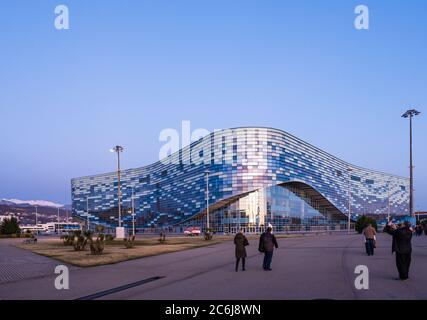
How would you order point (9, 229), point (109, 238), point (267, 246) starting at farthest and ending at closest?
1. point (9, 229)
2. point (109, 238)
3. point (267, 246)

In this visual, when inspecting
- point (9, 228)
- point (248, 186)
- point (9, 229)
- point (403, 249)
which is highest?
point (403, 249)

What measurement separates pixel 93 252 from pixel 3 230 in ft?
198

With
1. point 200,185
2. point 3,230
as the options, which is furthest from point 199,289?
point 200,185

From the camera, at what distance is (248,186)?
101125 mm

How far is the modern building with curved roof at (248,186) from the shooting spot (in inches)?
4003

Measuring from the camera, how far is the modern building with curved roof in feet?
334

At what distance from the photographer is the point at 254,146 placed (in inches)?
4087

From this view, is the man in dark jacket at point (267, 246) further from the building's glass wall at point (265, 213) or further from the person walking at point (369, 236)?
the building's glass wall at point (265, 213)

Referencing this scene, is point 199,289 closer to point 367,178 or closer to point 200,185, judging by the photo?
point 200,185

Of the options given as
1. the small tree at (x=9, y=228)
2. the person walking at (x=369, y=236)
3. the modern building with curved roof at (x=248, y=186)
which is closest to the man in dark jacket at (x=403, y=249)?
the person walking at (x=369, y=236)

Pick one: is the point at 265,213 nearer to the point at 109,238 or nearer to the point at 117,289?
the point at 109,238

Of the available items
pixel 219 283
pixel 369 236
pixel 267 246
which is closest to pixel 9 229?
pixel 369 236

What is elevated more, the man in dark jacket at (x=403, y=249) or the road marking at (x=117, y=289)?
the man in dark jacket at (x=403, y=249)
